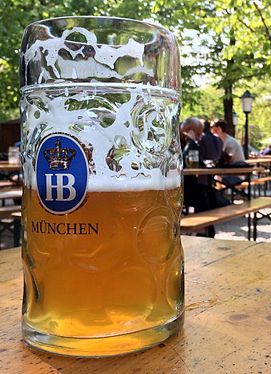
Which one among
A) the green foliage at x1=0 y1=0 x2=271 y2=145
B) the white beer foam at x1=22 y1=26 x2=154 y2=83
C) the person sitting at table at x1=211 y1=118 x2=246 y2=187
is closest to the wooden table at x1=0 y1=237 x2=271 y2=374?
the white beer foam at x1=22 y1=26 x2=154 y2=83

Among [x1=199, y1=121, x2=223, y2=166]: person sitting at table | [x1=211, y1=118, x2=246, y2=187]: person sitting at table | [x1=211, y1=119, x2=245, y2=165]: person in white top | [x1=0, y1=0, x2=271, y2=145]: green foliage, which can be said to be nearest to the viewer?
[x1=199, y1=121, x2=223, y2=166]: person sitting at table

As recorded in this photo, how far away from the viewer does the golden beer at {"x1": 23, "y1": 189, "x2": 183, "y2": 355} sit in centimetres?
40

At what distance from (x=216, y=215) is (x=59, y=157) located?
278 centimetres

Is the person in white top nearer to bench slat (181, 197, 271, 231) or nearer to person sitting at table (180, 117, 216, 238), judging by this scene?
person sitting at table (180, 117, 216, 238)

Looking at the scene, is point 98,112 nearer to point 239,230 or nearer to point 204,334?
point 204,334

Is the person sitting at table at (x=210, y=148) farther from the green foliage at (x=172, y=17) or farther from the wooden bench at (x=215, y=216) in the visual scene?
the green foliage at (x=172, y=17)

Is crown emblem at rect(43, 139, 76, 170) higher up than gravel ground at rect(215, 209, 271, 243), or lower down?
higher up

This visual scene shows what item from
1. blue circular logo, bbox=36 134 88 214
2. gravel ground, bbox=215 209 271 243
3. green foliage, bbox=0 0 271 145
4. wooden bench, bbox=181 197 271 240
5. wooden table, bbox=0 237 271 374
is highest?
green foliage, bbox=0 0 271 145

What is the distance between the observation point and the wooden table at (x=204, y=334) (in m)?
0.37

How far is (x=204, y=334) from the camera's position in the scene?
1.44ft

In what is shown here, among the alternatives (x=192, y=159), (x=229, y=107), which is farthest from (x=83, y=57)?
(x=229, y=107)

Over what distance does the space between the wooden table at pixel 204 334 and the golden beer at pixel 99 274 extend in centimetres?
2

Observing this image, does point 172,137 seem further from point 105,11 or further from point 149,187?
point 105,11

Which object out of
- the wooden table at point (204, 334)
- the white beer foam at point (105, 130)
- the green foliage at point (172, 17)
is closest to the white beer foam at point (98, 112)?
the white beer foam at point (105, 130)
